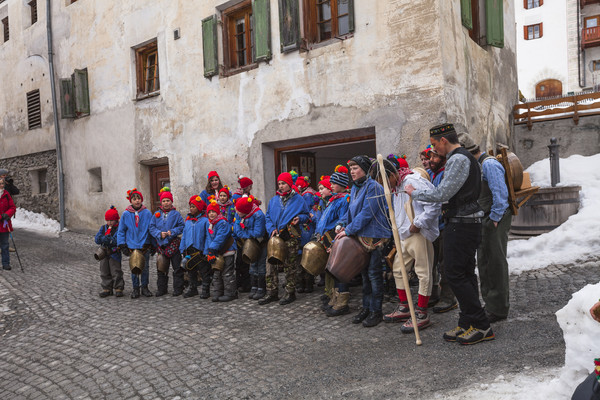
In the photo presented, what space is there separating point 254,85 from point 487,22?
4842 mm

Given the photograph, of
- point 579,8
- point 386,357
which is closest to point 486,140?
point 386,357

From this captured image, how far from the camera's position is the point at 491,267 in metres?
4.52

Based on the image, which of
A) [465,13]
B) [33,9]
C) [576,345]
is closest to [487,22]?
[465,13]

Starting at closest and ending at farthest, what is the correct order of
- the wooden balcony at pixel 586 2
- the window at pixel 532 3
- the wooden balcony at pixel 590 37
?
the wooden balcony at pixel 590 37 < the wooden balcony at pixel 586 2 < the window at pixel 532 3

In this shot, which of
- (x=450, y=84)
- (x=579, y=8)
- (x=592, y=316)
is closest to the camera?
(x=592, y=316)

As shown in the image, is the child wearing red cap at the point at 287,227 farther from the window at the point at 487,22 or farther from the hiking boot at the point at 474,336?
the window at the point at 487,22

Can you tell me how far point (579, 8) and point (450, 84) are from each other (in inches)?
1169

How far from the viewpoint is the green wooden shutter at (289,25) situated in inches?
361

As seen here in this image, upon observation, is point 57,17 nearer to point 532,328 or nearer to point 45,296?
point 45,296

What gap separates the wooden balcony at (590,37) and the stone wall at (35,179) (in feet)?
99.6

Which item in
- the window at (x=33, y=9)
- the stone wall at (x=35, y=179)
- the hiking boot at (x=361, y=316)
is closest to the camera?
the hiking boot at (x=361, y=316)

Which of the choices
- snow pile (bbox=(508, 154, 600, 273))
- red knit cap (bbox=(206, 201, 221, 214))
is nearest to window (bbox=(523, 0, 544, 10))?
snow pile (bbox=(508, 154, 600, 273))

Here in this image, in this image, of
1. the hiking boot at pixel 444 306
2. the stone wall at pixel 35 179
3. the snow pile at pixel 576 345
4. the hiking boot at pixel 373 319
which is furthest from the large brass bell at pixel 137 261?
the stone wall at pixel 35 179

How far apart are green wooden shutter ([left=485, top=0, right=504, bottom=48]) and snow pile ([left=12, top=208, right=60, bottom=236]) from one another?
13011 mm
